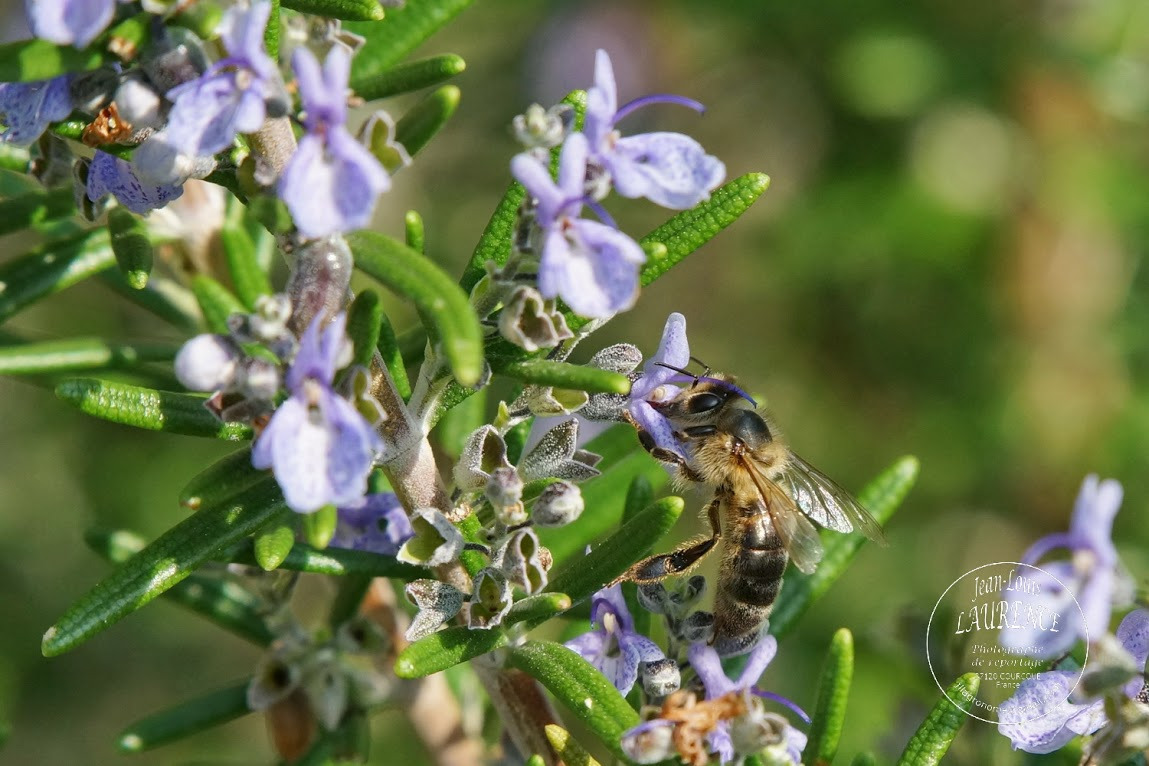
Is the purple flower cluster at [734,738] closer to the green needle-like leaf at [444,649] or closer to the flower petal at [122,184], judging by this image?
the green needle-like leaf at [444,649]

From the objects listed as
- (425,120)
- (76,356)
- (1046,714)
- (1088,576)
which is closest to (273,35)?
(425,120)

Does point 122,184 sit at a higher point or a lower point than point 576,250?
lower

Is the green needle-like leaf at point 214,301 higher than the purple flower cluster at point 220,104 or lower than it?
lower

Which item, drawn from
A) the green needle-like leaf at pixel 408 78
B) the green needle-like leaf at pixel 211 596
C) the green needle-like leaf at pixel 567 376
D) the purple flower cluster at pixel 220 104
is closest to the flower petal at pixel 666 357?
the green needle-like leaf at pixel 567 376

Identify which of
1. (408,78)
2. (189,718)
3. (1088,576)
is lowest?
(189,718)

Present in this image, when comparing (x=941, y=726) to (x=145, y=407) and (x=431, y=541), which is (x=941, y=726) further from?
(x=145, y=407)

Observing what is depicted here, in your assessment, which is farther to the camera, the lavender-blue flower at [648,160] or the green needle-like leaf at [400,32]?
the green needle-like leaf at [400,32]
